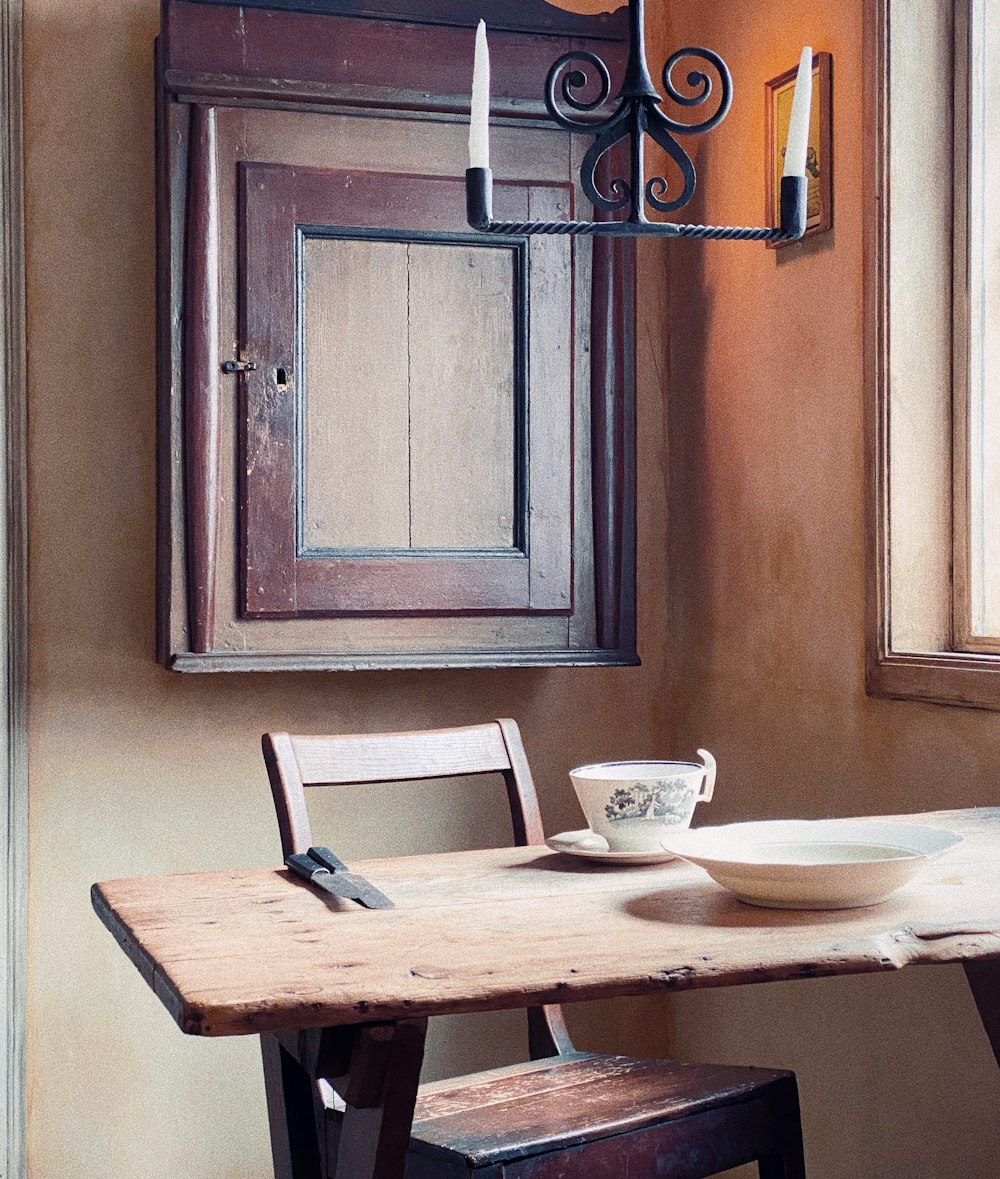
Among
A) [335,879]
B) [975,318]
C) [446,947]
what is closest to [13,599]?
[335,879]

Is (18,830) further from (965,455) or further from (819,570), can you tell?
(965,455)

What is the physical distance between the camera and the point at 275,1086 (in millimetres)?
1398

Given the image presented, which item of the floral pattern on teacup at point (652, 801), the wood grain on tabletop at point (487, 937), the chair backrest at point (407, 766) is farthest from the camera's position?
the chair backrest at point (407, 766)

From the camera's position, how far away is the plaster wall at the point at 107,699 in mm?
2270

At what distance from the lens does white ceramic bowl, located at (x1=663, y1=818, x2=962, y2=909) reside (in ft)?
3.78

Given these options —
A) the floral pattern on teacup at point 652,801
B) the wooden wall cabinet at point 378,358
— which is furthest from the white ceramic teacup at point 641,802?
the wooden wall cabinet at point 378,358

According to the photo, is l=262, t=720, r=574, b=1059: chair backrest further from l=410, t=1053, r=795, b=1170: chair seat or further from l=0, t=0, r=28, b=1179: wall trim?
l=0, t=0, r=28, b=1179: wall trim

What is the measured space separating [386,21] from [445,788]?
126 centimetres

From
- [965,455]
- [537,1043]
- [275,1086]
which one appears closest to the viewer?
[275,1086]

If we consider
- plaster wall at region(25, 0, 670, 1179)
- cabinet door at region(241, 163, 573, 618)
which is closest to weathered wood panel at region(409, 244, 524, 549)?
cabinet door at region(241, 163, 573, 618)

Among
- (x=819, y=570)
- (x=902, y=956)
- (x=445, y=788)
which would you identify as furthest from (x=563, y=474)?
(x=902, y=956)

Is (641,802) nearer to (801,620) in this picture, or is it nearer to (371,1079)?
(371,1079)

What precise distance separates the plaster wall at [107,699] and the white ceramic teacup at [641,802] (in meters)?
1.08

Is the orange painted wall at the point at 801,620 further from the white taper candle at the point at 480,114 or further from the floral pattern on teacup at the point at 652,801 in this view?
the white taper candle at the point at 480,114
